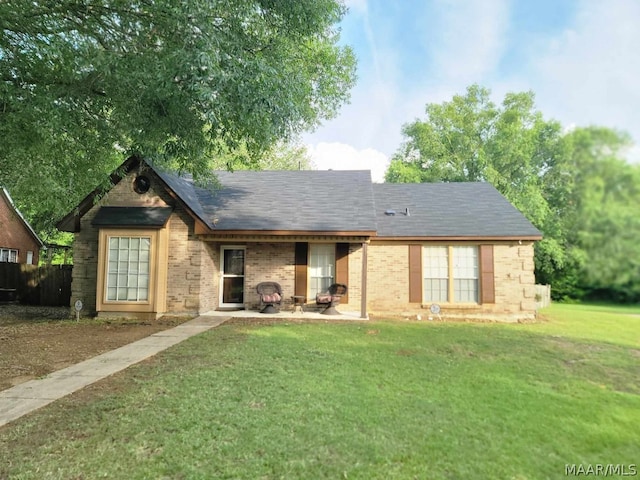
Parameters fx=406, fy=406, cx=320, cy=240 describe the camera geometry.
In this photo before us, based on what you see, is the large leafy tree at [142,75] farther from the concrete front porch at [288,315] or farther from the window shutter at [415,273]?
the window shutter at [415,273]

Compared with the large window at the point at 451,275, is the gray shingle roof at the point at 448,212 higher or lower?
higher

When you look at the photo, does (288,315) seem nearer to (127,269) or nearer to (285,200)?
(285,200)

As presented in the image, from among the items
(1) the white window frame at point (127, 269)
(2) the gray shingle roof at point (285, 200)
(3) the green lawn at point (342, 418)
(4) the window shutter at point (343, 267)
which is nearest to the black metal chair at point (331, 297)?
(4) the window shutter at point (343, 267)

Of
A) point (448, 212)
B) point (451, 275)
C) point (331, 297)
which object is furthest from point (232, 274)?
point (448, 212)

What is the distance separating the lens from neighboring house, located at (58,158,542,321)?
11.6 metres

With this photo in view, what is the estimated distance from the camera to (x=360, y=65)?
18297 mm

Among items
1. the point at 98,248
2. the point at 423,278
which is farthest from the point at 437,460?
the point at 98,248

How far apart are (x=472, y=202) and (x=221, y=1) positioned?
448 inches

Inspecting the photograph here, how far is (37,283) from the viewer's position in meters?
16.9

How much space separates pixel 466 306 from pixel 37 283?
1689 centimetres

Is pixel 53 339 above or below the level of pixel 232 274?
below

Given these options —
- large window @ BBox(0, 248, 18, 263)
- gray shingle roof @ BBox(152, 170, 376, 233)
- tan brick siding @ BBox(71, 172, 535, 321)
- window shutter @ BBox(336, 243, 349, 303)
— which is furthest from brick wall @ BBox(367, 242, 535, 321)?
large window @ BBox(0, 248, 18, 263)

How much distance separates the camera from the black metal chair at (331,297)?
40.3ft

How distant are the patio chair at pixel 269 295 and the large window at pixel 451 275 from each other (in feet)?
15.4
